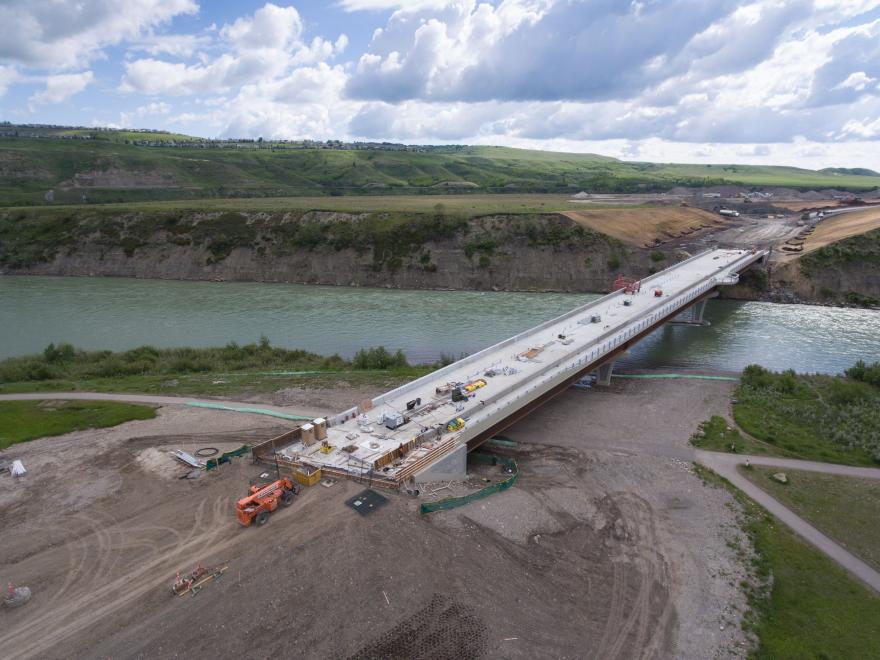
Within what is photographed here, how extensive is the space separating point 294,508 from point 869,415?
110ft

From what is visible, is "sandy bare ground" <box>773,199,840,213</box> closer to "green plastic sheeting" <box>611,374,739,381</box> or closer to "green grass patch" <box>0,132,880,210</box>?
"green grass patch" <box>0,132,880,210</box>

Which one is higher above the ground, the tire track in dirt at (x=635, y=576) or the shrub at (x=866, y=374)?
the shrub at (x=866, y=374)

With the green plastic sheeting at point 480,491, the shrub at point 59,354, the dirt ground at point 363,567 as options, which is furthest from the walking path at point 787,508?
the shrub at point 59,354

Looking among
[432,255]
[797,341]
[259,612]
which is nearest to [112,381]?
[259,612]

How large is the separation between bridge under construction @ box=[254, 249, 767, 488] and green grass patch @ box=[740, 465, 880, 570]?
11.7 m

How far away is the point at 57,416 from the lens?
101 feet

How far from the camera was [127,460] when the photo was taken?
25.3m

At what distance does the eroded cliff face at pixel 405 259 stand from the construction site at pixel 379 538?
1772 inches

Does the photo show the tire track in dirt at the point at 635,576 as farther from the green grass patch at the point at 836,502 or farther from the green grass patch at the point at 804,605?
the green grass patch at the point at 836,502

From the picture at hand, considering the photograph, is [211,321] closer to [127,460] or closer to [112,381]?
[112,381]

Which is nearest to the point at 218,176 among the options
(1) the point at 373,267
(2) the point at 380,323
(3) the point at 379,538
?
(1) the point at 373,267

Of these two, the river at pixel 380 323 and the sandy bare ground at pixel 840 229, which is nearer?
the river at pixel 380 323

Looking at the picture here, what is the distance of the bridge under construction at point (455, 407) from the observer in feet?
75.9

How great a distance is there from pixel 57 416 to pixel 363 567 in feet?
76.8
